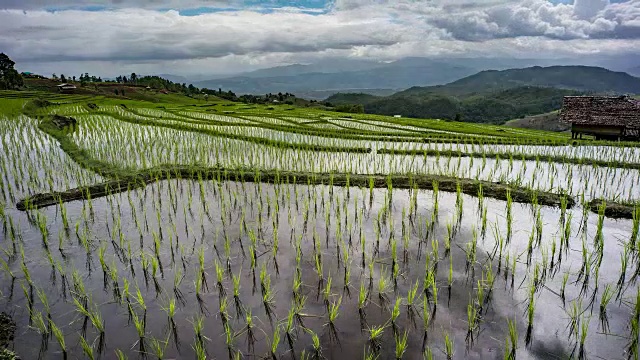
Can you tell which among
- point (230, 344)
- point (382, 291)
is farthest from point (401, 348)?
point (230, 344)

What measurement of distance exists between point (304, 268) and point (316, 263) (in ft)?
0.54

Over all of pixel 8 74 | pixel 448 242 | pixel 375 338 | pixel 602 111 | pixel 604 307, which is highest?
pixel 8 74

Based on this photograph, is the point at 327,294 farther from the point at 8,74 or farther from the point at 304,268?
the point at 8,74

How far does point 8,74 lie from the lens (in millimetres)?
43125

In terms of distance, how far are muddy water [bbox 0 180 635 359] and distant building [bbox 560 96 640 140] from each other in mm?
16923

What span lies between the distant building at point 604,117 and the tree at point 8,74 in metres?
54.0

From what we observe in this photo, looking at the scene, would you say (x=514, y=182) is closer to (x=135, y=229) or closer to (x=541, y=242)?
(x=541, y=242)

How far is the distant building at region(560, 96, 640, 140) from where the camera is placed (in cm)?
1870

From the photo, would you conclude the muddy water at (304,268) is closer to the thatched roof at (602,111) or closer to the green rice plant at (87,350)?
the green rice plant at (87,350)

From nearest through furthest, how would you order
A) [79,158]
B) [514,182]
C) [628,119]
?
[514,182] → [79,158] → [628,119]

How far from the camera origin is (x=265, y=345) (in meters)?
3.29

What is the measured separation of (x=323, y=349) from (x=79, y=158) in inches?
368

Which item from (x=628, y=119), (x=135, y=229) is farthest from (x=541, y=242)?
(x=628, y=119)

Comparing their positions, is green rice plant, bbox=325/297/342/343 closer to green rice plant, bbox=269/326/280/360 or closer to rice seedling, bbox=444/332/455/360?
green rice plant, bbox=269/326/280/360
